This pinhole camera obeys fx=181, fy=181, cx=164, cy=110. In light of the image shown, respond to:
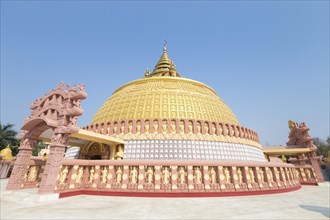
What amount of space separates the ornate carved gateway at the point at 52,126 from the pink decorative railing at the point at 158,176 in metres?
1.15

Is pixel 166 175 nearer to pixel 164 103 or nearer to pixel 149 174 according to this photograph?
pixel 149 174

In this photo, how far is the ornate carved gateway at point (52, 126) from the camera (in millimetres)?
10516

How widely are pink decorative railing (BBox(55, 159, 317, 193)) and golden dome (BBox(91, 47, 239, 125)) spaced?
849cm

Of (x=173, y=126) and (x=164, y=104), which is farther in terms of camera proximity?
(x=164, y=104)

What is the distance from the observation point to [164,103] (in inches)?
863

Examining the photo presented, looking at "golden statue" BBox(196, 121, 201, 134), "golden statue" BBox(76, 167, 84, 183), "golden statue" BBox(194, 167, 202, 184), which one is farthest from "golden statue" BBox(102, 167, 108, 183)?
"golden statue" BBox(196, 121, 201, 134)

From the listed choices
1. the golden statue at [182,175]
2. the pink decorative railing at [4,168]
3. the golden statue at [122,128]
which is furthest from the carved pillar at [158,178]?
the pink decorative railing at [4,168]

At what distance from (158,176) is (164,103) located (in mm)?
11321

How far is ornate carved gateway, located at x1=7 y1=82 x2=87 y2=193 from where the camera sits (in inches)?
414

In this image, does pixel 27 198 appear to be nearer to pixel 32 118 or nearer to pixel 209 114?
pixel 32 118

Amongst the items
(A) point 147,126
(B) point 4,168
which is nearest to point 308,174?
(A) point 147,126

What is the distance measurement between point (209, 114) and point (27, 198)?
18.4 meters

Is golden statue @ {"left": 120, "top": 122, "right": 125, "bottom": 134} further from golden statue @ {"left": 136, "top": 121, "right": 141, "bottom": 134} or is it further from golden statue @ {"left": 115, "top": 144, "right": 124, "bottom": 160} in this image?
golden statue @ {"left": 115, "top": 144, "right": 124, "bottom": 160}

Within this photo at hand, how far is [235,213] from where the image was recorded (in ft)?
23.2
